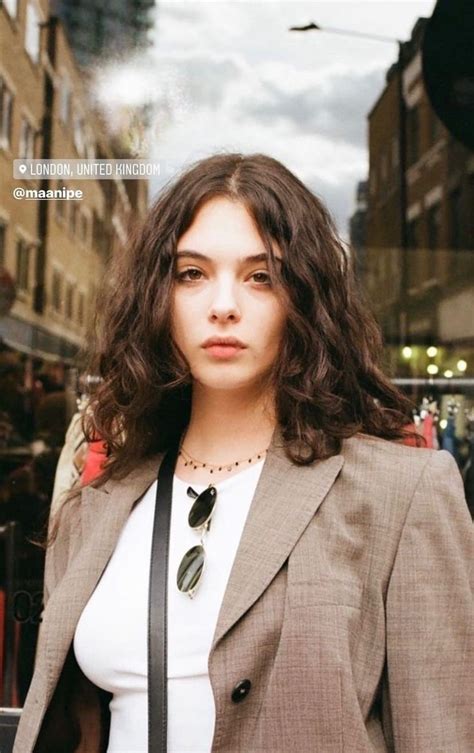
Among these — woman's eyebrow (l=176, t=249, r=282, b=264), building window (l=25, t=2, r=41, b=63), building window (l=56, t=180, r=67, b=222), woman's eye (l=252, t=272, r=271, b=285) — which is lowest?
woman's eye (l=252, t=272, r=271, b=285)

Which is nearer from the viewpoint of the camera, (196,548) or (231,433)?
(196,548)

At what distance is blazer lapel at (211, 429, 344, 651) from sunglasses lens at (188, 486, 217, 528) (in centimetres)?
8

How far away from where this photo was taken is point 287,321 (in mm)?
1456

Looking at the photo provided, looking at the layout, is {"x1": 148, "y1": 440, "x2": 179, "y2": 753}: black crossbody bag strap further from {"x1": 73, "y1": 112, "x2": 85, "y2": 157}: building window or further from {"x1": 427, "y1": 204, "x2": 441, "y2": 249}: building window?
{"x1": 427, "y1": 204, "x2": 441, "y2": 249}: building window

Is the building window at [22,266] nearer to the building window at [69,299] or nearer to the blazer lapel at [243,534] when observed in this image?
the building window at [69,299]

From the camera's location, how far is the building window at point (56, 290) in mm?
3629

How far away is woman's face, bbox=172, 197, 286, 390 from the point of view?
1400 millimetres

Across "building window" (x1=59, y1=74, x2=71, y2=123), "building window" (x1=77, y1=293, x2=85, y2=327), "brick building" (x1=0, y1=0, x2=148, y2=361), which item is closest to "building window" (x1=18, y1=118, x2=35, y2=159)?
"brick building" (x1=0, y1=0, x2=148, y2=361)

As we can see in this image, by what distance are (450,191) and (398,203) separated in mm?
260

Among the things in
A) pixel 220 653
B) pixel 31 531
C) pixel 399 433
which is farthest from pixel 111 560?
pixel 31 531

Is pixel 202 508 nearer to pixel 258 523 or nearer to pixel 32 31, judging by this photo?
pixel 258 523

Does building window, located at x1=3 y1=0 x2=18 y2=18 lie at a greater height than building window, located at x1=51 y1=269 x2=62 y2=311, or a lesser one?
greater

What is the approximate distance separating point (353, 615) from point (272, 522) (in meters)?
0.19

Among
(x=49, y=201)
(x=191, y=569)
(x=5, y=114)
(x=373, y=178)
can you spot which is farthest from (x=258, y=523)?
(x=373, y=178)
